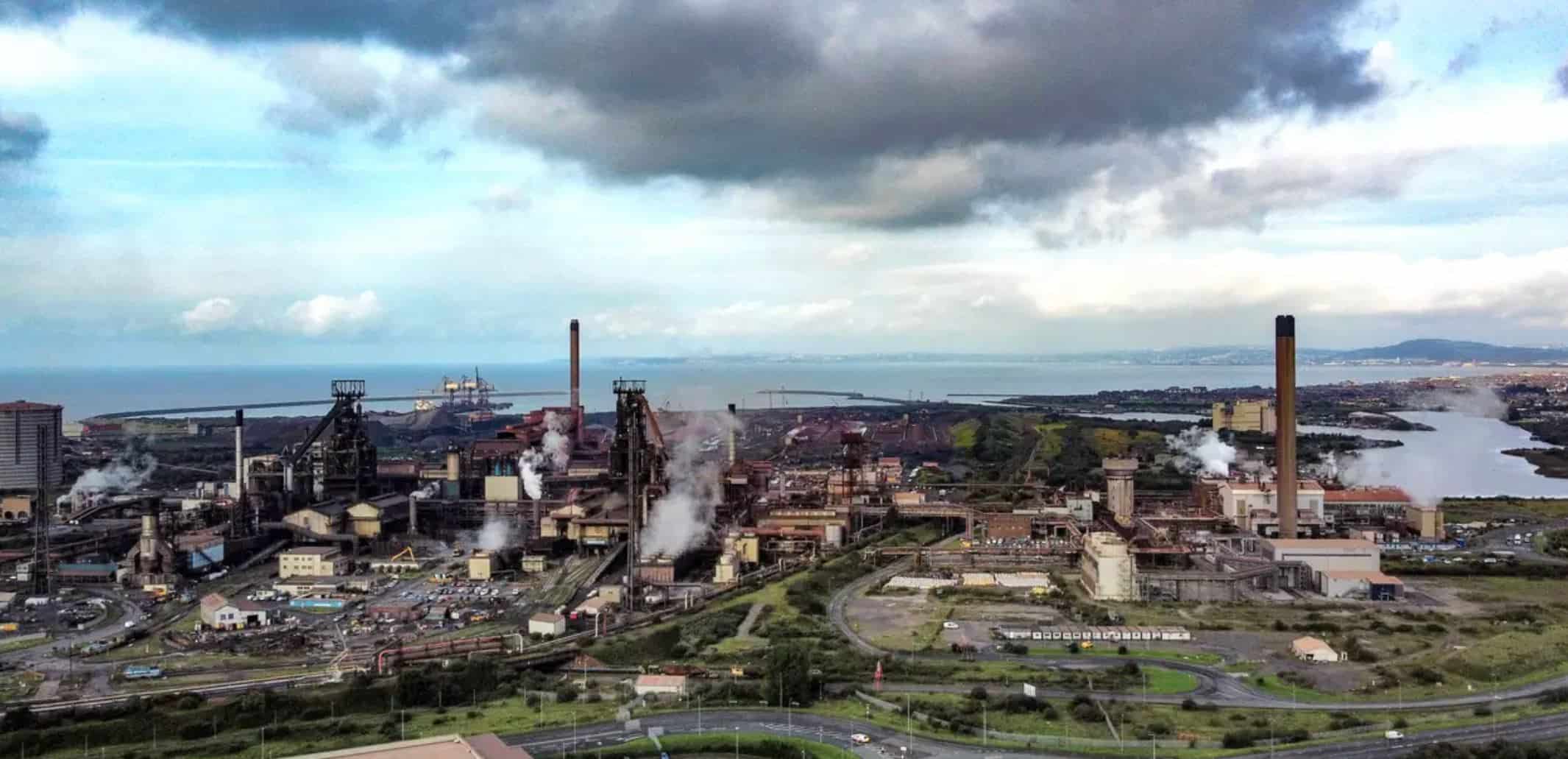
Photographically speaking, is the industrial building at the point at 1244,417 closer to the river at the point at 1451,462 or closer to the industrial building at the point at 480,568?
the river at the point at 1451,462

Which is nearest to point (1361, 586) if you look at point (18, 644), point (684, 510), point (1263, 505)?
point (1263, 505)

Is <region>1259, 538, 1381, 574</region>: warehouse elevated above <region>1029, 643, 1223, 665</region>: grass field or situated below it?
above

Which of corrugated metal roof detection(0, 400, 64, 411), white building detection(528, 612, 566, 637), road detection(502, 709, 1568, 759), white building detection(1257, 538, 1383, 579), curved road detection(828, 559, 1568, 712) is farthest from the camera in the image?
corrugated metal roof detection(0, 400, 64, 411)

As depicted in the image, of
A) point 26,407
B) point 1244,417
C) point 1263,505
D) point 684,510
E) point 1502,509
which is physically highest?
point 26,407

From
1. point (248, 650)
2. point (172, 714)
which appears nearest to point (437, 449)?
point (248, 650)

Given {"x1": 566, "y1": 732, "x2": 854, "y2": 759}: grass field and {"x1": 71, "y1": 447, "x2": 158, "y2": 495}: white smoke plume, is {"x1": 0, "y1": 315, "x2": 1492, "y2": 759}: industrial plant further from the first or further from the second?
{"x1": 566, "y1": 732, "x2": 854, "y2": 759}: grass field

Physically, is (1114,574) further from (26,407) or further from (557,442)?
(26,407)

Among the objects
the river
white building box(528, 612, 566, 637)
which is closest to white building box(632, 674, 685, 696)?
white building box(528, 612, 566, 637)

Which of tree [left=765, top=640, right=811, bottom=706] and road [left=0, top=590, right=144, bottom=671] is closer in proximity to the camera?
tree [left=765, top=640, right=811, bottom=706]
